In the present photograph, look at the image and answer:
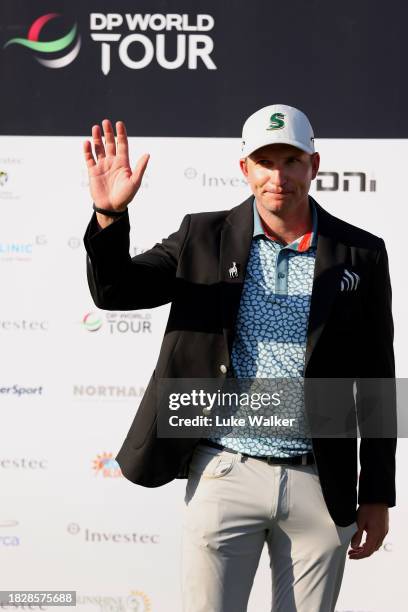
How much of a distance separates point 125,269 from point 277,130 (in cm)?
52

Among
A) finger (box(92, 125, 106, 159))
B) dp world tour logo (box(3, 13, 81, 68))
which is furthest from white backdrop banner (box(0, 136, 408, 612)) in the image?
finger (box(92, 125, 106, 159))

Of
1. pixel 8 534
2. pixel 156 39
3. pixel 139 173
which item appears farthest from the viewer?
pixel 8 534

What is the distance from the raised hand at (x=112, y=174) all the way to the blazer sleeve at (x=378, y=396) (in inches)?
27.2

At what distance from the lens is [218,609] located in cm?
211

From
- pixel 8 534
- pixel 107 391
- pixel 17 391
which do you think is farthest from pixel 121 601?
pixel 17 391

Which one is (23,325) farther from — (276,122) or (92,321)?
(276,122)

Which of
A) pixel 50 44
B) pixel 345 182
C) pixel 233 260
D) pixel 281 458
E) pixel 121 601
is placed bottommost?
pixel 121 601

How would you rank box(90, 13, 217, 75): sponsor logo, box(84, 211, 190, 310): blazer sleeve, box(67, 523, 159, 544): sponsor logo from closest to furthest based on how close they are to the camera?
1. box(84, 211, 190, 310): blazer sleeve
2. box(90, 13, 217, 75): sponsor logo
3. box(67, 523, 159, 544): sponsor logo

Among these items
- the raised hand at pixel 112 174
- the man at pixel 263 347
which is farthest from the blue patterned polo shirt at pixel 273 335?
the raised hand at pixel 112 174

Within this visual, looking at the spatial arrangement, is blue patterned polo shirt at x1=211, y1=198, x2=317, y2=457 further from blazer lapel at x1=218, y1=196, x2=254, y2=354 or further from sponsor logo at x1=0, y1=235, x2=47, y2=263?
sponsor logo at x1=0, y1=235, x2=47, y2=263

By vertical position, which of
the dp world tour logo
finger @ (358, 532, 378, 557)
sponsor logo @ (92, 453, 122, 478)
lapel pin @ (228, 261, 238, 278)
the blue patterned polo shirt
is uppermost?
the dp world tour logo

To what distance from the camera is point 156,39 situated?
3867 mm

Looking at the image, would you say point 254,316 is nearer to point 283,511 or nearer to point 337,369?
point 337,369

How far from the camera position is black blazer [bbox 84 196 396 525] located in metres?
2.10
